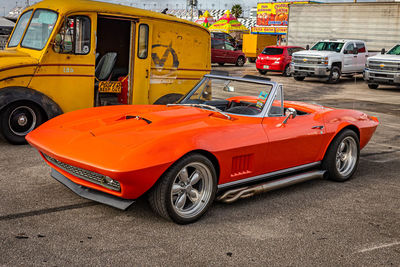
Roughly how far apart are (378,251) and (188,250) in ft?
5.20

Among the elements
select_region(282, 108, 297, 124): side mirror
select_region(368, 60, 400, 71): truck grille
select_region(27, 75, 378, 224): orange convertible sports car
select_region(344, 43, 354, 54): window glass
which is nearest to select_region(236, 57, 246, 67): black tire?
select_region(344, 43, 354, 54): window glass

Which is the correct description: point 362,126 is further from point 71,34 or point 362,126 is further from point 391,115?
point 391,115

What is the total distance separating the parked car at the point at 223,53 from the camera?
28.4m

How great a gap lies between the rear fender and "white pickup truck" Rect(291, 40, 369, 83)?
1532 cm

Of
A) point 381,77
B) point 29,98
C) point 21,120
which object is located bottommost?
point 21,120

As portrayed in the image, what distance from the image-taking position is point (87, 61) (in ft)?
26.0

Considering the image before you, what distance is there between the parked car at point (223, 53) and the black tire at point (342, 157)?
22935mm

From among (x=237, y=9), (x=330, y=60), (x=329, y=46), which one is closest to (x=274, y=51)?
(x=329, y=46)

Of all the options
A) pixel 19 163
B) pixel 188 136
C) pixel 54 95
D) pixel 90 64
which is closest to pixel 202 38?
pixel 90 64

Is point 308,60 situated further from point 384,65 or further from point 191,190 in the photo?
point 191,190

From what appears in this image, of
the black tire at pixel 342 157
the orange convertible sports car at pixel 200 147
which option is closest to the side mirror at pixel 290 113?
the orange convertible sports car at pixel 200 147

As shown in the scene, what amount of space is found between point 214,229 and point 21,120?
4.30 m

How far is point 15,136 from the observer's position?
704 centimetres

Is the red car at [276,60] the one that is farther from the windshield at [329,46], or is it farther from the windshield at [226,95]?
the windshield at [226,95]
